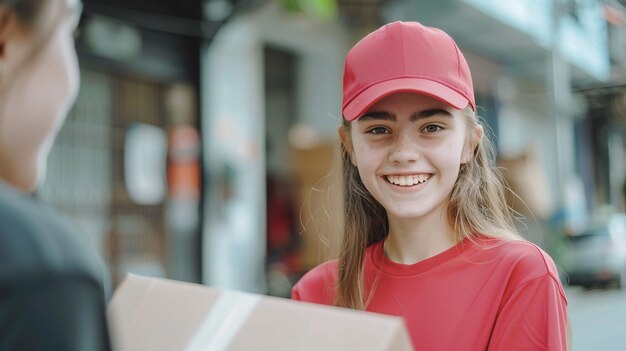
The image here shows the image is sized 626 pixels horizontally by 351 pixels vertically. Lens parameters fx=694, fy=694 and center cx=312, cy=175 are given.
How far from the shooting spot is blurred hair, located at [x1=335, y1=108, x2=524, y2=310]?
5.22 feet

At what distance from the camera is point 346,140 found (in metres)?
1.75

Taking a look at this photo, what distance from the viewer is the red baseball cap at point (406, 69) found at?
4.79 feet

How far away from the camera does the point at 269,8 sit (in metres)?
7.45

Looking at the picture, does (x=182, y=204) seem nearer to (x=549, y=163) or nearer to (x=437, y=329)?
(x=437, y=329)

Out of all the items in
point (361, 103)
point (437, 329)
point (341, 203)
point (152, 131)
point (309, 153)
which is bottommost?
point (309, 153)

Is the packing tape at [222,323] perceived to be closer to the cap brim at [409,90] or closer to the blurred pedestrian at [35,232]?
the blurred pedestrian at [35,232]

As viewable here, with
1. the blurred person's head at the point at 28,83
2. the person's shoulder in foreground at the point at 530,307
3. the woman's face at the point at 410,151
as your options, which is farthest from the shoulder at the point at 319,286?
the blurred person's head at the point at 28,83

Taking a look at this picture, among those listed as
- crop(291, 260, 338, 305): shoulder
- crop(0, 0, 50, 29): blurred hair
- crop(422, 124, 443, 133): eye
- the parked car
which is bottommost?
the parked car

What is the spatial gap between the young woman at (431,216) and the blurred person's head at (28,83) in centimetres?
76

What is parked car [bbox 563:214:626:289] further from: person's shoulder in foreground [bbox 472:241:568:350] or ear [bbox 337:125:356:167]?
person's shoulder in foreground [bbox 472:241:568:350]

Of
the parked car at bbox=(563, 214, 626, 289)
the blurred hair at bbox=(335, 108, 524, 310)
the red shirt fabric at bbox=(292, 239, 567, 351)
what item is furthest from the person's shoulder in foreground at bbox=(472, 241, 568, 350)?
the parked car at bbox=(563, 214, 626, 289)

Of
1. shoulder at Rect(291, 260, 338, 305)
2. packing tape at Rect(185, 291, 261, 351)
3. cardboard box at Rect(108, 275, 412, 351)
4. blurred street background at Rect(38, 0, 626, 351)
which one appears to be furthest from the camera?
blurred street background at Rect(38, 0, 626, 351)

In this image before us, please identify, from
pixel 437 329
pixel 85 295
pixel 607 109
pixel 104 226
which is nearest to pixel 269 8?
pixel 104 226

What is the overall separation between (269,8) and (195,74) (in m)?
1.27
